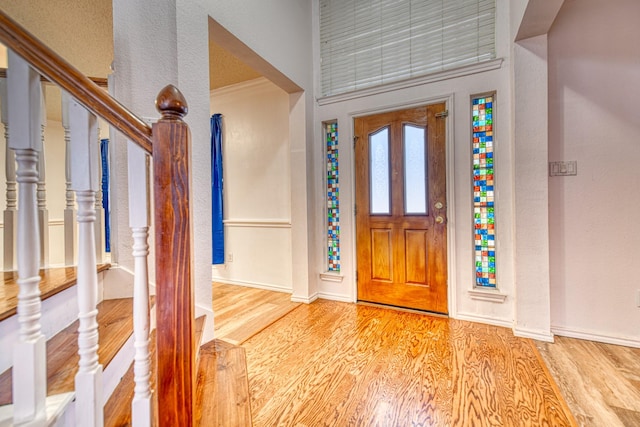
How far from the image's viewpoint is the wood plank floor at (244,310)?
2.27 metres

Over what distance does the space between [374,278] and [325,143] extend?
4.80 feet

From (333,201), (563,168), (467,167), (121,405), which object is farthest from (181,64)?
(563,168)

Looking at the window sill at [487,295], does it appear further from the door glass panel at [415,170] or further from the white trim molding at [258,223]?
the white trim molding at [258,223]

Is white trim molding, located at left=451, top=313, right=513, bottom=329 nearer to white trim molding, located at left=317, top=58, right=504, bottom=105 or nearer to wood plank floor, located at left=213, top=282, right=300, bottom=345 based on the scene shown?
wood plank floor, located at left=213, top=282, right=300, bottom=345

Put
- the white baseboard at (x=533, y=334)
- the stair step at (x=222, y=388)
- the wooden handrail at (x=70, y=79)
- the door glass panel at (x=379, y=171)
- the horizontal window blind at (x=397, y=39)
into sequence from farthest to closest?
the door glass panel at (x=379, y=171)
the horizontal window blind at (x=397, y=39)
the white baseboard at (x=533, y=334)
the stair step at (x=222, y=388)
the wooden handrail at (x=70, y=79)

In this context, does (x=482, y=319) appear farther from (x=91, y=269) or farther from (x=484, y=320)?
(x=91, y=269)

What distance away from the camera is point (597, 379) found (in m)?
1.61

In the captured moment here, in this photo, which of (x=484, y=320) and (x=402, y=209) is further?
(x=402, y=209)

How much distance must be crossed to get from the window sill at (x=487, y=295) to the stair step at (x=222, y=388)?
189 centimetres

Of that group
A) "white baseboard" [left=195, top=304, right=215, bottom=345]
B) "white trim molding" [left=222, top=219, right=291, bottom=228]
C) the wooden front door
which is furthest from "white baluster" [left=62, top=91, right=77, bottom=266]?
the wooden front door

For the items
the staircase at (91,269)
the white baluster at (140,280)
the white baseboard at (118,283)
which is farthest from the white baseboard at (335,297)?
the white baluster at (140,280)

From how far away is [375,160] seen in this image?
109 inches

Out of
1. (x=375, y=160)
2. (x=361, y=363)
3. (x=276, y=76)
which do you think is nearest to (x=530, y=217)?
(x=375, y=160)

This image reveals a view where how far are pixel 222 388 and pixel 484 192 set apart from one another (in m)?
2.31
